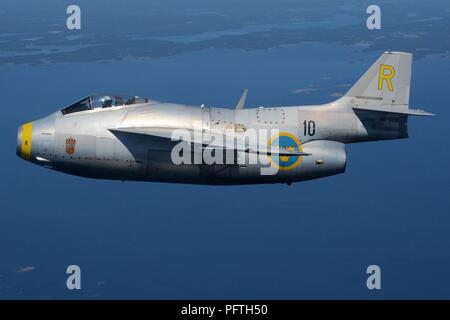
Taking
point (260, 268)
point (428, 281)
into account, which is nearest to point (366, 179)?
point (428, 281)

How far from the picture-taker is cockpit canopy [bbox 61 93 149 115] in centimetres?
4550

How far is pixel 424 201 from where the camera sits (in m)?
132

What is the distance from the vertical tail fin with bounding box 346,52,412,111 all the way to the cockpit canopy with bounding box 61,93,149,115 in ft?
38.6

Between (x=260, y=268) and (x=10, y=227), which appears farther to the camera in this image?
(x=10, y=227)

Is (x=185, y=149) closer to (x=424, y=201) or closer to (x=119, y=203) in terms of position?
(x=119, y=203)

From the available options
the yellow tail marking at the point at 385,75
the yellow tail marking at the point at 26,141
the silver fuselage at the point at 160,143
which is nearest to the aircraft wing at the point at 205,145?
the silver fuselage at the point at 160,143

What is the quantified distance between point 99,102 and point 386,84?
1526 cm

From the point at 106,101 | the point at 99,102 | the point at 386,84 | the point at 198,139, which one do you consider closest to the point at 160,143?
the point at 198,139

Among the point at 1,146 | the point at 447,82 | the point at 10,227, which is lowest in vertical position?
the point at 10,227

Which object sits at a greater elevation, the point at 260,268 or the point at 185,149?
the point at 185,149

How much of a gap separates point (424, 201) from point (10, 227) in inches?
2402

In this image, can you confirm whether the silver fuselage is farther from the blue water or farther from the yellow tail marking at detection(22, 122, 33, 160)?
the blue water

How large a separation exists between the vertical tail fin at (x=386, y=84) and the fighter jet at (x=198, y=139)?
44 cm

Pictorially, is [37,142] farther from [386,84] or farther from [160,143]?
[386,84]
